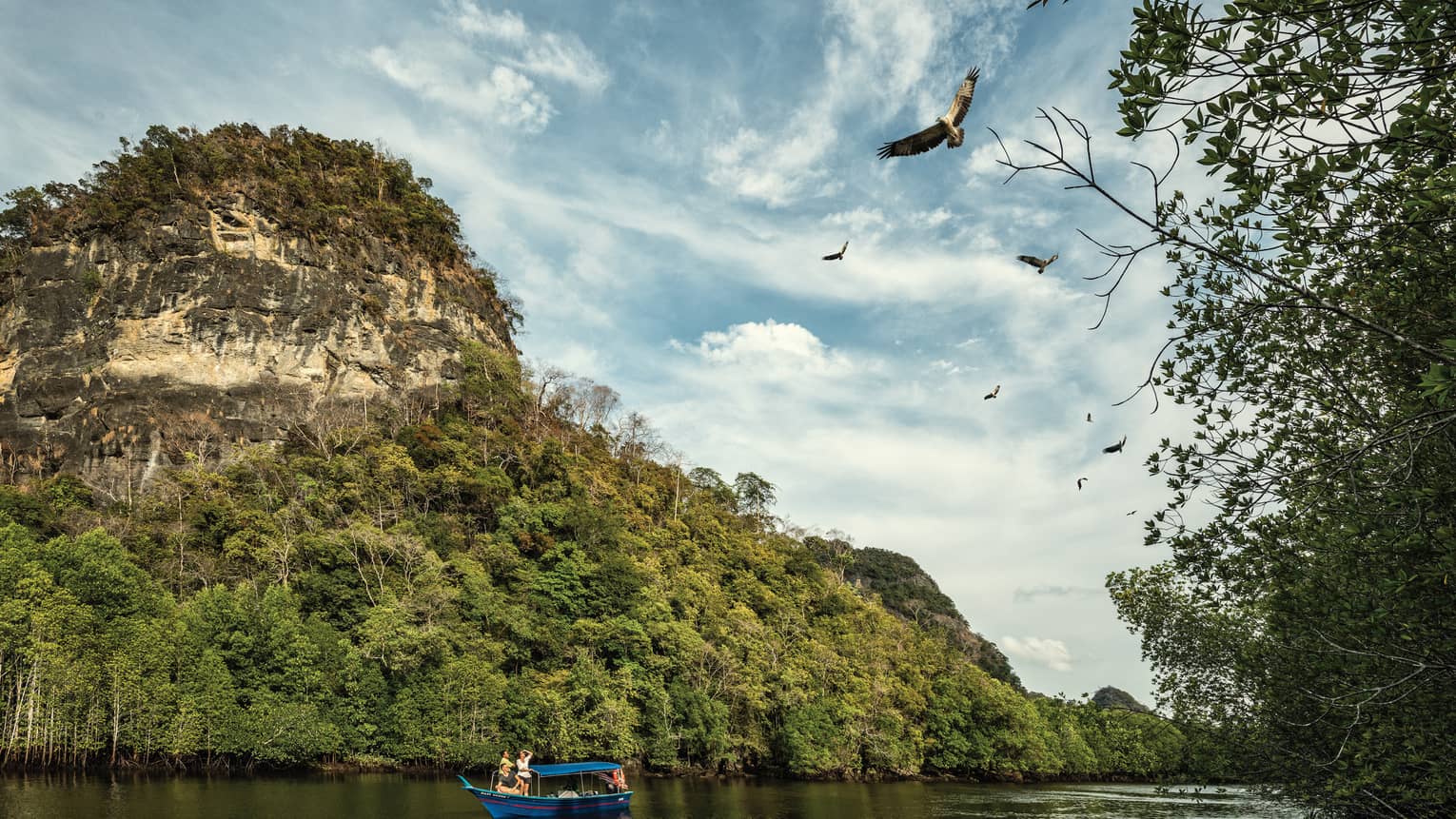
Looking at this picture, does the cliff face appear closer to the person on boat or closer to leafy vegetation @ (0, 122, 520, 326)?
leafy vegetation @ (0, 122, 520, 326)

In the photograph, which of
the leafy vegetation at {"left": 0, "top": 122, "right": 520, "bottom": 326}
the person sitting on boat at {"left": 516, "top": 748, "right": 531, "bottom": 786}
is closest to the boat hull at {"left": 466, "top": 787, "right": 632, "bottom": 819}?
the person sitting on boat at {"left": 516, "top": 748, "right": 531, "bottom": 786}

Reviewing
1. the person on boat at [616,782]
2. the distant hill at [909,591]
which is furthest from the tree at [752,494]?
the person on boat at [616,782]

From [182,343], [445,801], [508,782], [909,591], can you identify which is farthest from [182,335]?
[909,591]

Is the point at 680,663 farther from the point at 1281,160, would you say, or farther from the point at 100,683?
the point at 1281,160

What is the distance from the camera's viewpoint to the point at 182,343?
51.1 m

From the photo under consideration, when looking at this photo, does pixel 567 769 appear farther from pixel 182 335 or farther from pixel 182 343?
pixel 182 335

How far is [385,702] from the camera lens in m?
32.5

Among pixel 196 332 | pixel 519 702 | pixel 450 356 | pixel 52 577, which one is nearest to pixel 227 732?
pixel 52 577

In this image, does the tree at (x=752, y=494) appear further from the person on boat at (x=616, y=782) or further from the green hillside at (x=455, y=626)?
the person on boat at (x=616, y=782)

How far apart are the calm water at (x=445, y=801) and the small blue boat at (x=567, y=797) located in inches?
38.7

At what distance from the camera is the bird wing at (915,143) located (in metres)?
7.26

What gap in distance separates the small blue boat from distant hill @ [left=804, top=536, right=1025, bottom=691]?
50.1 metres

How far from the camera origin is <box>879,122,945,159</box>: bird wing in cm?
726

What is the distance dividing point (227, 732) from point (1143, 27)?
115 feet
